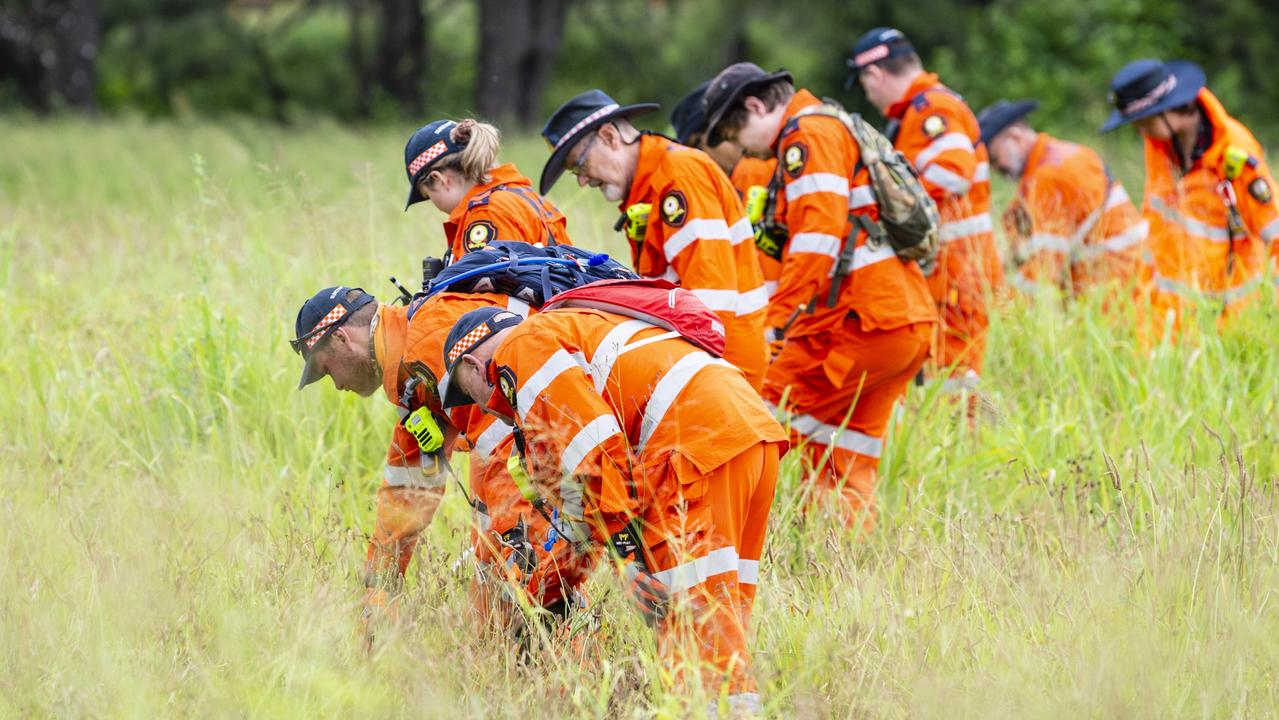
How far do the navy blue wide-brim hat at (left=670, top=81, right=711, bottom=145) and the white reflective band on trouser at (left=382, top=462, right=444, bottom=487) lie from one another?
222 centimetres

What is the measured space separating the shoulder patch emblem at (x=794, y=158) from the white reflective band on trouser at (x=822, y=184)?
0.13 ft

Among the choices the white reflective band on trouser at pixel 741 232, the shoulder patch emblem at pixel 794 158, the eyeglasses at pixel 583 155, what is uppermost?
the eyeglasses at pixel 583 155

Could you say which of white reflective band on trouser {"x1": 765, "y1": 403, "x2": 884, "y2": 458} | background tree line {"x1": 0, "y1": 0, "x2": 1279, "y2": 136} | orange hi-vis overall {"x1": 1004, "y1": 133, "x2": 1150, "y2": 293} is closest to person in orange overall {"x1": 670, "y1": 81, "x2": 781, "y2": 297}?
white reflective band on trouser {"x1": 765, "y1": 403, "x2": 884, "y2": 458}

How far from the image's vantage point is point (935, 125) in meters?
6.53

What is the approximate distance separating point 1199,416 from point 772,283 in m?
1.83

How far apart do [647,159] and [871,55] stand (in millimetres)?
2407

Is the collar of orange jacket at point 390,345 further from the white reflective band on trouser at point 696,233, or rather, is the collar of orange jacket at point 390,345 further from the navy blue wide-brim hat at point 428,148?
the white reflective band on trouser at point 696,233

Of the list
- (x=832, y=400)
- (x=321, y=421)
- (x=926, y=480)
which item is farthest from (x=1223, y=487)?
(x=321, y=421)

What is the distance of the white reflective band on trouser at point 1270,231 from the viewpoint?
6484 millimetres

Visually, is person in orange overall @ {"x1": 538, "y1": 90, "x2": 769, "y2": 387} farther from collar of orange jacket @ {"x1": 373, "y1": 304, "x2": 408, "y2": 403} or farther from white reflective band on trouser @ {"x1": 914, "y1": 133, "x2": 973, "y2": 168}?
white reflective band on trouser @ {"x1": 914, "y1": 133, "x2": 973, "y2": 168}

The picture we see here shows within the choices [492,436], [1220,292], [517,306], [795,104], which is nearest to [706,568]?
[492,436]

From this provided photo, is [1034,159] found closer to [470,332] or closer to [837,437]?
[837,437]

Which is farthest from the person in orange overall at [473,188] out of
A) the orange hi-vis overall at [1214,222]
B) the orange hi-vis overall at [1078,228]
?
the orange hi-vis overall at [1078,228]

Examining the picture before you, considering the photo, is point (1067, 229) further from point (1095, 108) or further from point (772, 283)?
point (1095, 108)
